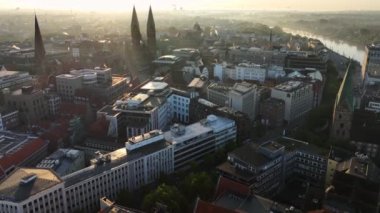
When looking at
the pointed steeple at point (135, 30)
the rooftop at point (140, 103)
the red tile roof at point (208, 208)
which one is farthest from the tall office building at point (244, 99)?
the pointed steeple at point (135, 30)

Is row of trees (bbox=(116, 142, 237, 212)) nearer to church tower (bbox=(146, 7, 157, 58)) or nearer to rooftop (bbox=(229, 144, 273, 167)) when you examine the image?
rooftop (bbox=(229, 144, 273, 167))

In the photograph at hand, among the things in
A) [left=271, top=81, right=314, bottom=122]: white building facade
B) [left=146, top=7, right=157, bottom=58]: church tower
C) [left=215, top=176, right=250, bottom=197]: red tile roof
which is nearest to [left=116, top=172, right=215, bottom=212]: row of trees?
[left=215, top=176, right=250, bottom=197]: red tile roof

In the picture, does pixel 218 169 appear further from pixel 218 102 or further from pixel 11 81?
pixel 11 81

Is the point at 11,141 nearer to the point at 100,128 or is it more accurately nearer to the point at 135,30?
the point at 100,128

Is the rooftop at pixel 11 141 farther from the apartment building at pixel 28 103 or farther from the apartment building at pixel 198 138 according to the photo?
the apartment building at pixel 198 138

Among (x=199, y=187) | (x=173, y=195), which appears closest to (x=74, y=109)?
(x=199, y=187)

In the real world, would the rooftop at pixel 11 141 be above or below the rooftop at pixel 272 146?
below

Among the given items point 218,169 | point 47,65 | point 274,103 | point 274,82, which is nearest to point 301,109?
point 274,103
